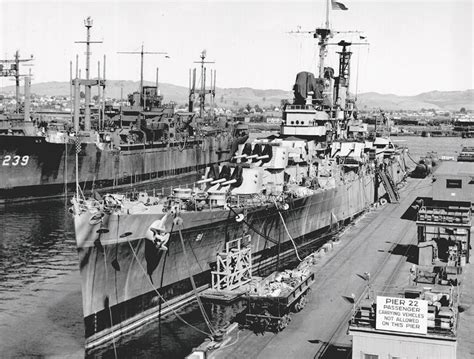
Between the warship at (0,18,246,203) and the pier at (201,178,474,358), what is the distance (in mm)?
13509

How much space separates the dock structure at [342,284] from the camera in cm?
1437

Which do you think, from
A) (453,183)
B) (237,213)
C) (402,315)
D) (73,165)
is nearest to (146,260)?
(237,213)

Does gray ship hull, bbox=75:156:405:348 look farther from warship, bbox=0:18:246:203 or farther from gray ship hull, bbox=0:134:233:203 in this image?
gray ship hull, bbox=0:134:233:203

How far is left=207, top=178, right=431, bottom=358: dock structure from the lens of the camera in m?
14.4

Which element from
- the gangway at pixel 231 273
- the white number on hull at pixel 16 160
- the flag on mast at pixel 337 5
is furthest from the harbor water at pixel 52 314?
the flag on mast at pixel 337 5

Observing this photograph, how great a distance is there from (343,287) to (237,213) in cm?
455

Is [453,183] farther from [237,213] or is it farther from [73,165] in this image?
[73,165]

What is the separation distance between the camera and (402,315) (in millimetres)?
11469

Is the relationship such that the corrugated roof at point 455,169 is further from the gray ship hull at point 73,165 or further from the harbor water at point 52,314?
the gray ship hull at point 73,165

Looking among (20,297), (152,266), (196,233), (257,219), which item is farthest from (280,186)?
(20,297)

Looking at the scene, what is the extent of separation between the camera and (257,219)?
910 inches

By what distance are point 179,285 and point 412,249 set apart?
10107 millimetres

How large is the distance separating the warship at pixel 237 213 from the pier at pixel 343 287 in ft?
7.29

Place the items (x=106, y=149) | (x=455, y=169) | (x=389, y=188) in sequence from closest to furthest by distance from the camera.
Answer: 1. (x=455, y=169)
2. (x=389, y=188)
3. (x=106, y=149)
